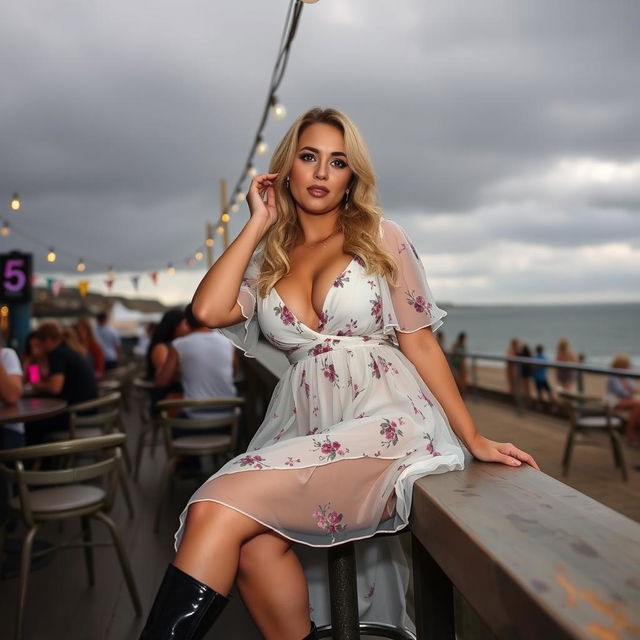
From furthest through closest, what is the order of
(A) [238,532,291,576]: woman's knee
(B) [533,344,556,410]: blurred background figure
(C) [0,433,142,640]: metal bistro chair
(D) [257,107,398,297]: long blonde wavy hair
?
(B) [533,344,556,410]: blurred background figure, (C) [0,433,142,640]: metal bistro chair, (D) [257,107,398,297]: long blonde wavy hair, (A) [238,532,291,576]: woman's knee

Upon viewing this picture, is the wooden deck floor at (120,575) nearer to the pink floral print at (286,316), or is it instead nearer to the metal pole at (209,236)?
the pink floral print at (286,316)

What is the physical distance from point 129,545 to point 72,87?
6.16 meters

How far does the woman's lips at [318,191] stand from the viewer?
72.0 inches

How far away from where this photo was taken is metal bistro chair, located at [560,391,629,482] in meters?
5.69

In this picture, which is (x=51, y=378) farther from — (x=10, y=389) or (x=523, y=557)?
(x=523, y=557)

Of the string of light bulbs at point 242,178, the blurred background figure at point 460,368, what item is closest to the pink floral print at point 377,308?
the string of light bulbs at point 242,178

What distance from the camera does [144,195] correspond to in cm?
1577

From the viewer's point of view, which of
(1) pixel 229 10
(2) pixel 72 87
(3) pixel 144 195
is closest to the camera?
(1) pixel 229 10

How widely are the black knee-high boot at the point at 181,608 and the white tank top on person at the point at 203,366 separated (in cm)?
372

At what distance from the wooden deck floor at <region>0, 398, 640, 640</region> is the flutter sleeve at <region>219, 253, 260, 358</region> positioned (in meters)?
1.32

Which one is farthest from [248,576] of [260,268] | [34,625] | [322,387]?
[34,625]

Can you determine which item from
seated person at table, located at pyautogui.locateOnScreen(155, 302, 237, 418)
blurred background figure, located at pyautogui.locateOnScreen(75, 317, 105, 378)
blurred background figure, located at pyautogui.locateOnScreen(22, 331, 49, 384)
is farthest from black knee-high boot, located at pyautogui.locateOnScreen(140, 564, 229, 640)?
blurred background figure, located at pyautogui.locateOnScreen(75, 317, 105, 378)

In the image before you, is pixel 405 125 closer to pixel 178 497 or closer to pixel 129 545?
pixel 178 497

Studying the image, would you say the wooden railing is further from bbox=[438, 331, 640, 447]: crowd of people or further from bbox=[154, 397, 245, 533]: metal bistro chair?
bbox=[438, 331, 640, 447]: crowd of people
